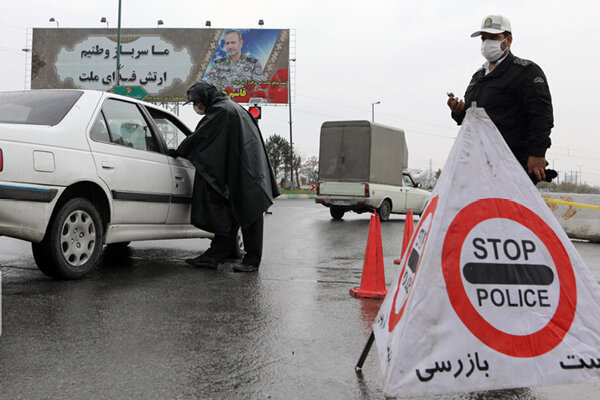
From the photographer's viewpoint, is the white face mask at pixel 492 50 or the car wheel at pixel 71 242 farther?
the car wheel at pixel 71 242

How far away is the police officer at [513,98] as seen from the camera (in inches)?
149

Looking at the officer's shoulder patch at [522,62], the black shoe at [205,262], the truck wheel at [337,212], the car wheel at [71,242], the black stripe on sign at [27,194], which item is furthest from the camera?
the truck wheel at [337,212]

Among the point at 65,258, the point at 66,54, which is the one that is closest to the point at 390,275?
the point at 65,258

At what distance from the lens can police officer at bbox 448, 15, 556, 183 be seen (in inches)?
149

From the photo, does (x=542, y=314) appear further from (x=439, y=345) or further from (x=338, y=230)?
(x=338, y=230)

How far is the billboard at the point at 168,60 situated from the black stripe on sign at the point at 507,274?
38.0 metres

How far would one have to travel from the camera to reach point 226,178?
5.81m

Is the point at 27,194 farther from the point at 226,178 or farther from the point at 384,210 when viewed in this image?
the point at 384,210

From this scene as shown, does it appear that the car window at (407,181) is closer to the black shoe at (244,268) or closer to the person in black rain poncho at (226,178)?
the person in black rain poncho at (226,178)

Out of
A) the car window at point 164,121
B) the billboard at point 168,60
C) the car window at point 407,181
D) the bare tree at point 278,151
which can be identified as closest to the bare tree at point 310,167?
the bare tree at point 278,151

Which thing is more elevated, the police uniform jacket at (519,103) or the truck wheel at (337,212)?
the police uniform jacket at (519,103)

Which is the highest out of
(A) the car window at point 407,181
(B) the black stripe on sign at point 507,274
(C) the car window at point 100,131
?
(C) the car window at point 100,131

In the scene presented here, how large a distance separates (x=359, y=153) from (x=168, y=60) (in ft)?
92.6

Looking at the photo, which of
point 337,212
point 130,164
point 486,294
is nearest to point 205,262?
point 130,164
